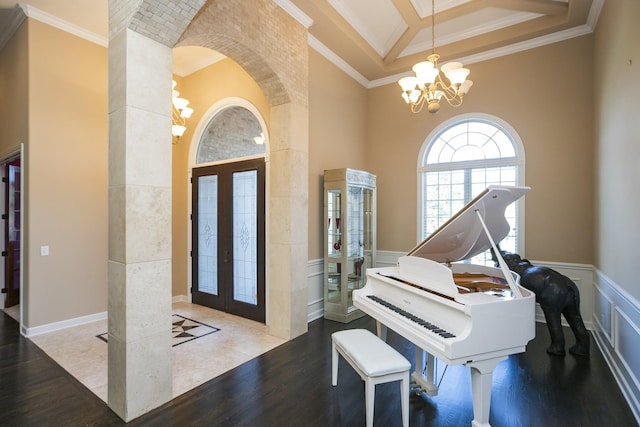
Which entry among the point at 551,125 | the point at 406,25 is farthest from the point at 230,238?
the point at 551,125

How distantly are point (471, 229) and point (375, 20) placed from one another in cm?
341

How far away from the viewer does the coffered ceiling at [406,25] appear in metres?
3.80

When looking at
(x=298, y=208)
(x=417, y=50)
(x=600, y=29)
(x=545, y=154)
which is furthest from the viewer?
(x=417, y=50)

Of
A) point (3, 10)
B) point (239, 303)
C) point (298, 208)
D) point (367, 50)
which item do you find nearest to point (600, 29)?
point (367, 50)

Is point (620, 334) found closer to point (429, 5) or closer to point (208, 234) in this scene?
point (429, 5)

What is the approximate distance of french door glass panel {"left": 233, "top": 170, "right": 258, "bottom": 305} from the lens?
4.51 meters

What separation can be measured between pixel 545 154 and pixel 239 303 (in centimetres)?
484

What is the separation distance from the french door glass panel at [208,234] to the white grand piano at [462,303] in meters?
2.96

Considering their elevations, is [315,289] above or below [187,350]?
above

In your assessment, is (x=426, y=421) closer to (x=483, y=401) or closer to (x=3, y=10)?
(x=483, y=401)

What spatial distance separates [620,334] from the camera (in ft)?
9.14

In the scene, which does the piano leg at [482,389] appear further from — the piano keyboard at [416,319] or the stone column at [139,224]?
the stone column at [139,224]

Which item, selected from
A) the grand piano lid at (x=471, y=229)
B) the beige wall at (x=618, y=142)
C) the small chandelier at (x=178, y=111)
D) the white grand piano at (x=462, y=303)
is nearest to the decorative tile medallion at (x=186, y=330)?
the white grand piano at (x=462, y=303)

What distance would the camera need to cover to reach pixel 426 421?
7.30 ft
